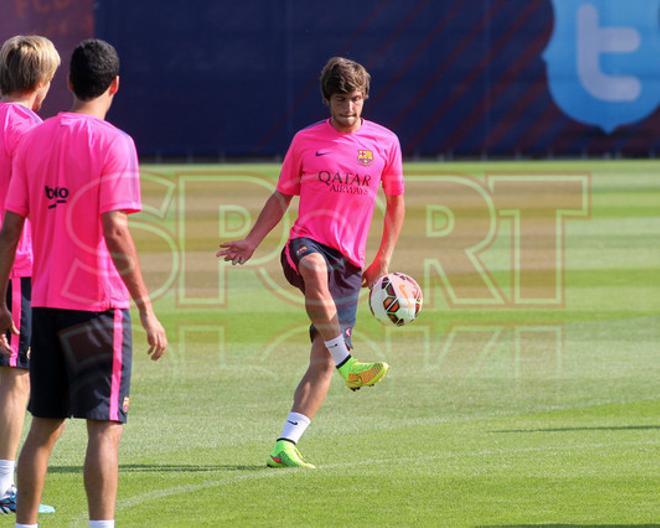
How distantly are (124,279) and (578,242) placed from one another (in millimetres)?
17799

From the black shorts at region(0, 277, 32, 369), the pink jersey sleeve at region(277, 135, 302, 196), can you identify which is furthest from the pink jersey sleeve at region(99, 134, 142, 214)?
the pink jersey sleeve at region(277, 135, 302, 196)

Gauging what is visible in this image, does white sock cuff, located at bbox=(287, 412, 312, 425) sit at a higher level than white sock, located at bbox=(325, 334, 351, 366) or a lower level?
lower

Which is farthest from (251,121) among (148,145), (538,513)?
(538,513)

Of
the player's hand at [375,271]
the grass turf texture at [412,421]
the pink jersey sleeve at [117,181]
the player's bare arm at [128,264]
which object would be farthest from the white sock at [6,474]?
the player's hand at [375,271]

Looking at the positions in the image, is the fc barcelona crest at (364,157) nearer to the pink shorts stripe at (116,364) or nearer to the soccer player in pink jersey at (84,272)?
the soccer player in pink jersey at (84,272)

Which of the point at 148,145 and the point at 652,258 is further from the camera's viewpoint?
the point at 148,145

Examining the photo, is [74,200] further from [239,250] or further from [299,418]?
[299,418]

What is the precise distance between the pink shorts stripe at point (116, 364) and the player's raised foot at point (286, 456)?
238 cm

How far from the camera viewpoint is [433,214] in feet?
90.3

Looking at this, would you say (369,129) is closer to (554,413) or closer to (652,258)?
(554,413)

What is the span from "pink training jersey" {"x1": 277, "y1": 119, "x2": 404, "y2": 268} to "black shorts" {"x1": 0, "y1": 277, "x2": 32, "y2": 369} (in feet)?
5.91

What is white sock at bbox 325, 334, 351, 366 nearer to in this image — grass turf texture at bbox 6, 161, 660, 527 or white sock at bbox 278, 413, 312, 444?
white sock at bbox 278, 413, 312, 444

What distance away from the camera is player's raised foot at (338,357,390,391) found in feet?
27.4

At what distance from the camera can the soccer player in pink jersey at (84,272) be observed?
19.7 feet
